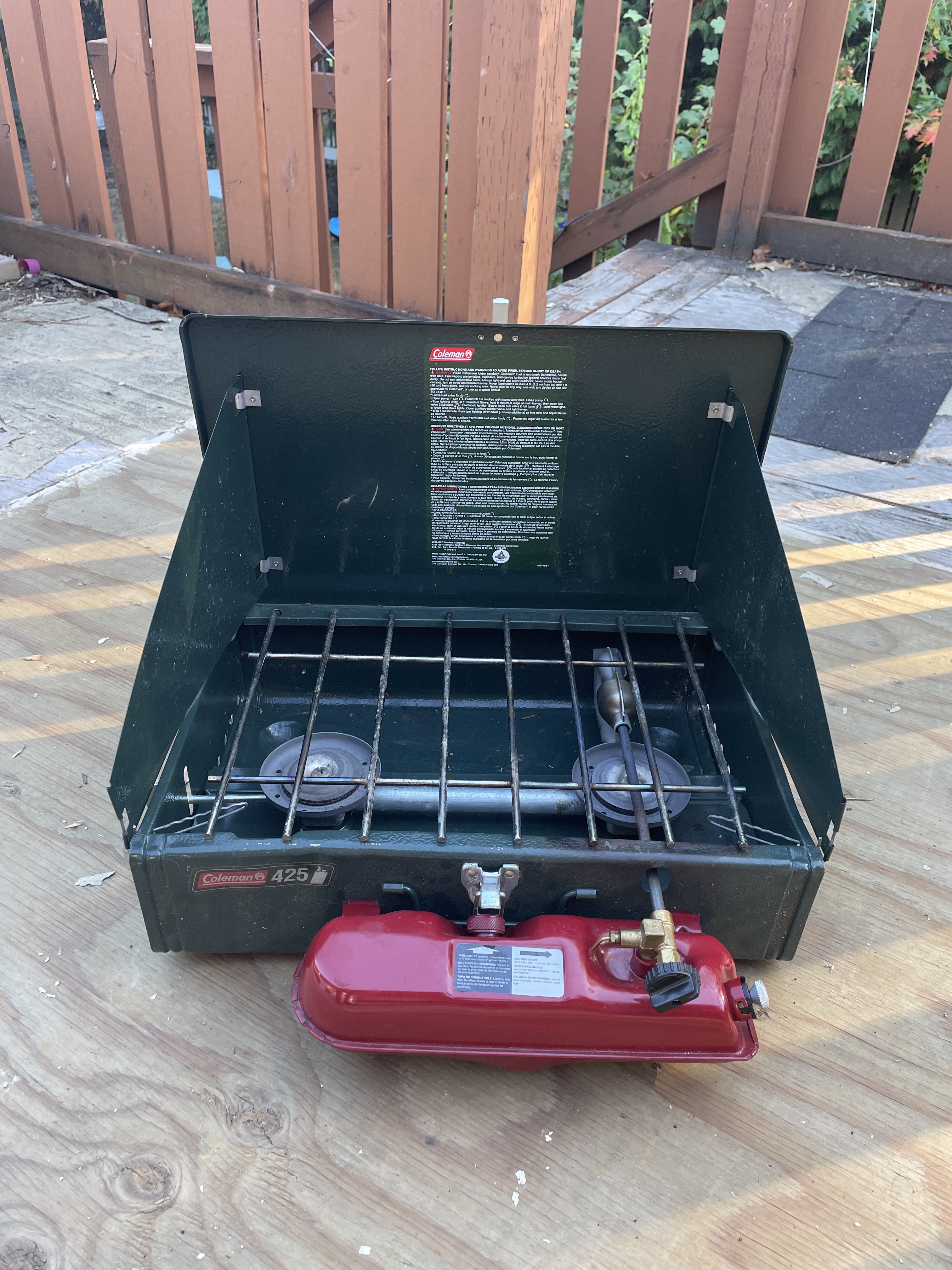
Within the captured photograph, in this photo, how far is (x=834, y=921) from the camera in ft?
5.01

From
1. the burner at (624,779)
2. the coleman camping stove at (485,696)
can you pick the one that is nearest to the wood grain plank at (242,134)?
the coleman camping stove at (485,696)

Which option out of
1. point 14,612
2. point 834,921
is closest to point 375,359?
point 14,612

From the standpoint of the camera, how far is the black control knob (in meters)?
1.11

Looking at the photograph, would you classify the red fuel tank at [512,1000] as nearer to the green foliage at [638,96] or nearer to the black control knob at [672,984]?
the black control knob at [672,984]

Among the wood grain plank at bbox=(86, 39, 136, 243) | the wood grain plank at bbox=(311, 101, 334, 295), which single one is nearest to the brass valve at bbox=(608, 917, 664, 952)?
the wood grain plank at bbox=(311, 101, 334, 295)

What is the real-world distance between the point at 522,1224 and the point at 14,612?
1743 millimetres

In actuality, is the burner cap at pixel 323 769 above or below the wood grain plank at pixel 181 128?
below

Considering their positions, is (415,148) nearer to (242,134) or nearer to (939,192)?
(242,134)

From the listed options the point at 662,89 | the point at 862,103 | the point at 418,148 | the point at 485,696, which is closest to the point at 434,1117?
the point at 485,696

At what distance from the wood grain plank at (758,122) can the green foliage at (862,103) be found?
5.40 feet

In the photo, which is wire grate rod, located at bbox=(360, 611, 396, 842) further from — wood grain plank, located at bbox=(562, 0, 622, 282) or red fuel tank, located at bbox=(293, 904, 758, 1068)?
wood grain plank, located at bbox=(562, 0, 622, 282)

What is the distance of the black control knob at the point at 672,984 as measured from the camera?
43.6 inches

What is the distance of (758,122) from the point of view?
4238mm

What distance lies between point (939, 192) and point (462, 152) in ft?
7.72
